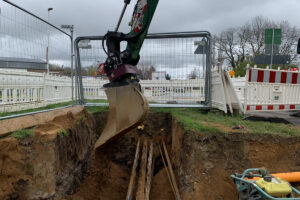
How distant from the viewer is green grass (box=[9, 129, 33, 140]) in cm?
297

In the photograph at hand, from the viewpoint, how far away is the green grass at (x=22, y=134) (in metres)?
2.97

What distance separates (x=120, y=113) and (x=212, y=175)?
178 cm

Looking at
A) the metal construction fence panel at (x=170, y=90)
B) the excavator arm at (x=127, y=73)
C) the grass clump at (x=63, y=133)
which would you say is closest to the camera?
the excavator arm at (x=127, y=73)

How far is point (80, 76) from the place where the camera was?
6.10 meters

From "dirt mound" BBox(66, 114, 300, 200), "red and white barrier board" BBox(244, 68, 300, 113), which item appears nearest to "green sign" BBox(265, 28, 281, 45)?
"red and white barrier board" BBox(244, 68, 300, 113)

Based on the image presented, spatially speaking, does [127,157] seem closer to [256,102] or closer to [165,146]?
[165,146]

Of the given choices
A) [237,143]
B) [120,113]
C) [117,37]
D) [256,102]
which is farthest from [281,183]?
[117,37]

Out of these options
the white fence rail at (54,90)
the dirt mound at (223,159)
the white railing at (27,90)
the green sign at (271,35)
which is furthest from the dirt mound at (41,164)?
the green sign at (271,35)

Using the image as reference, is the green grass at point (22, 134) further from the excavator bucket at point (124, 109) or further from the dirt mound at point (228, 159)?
the dirt mound at point (228, 159)

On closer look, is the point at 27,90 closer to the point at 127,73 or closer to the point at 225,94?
the point at 127,73

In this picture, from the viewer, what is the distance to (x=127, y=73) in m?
3.41

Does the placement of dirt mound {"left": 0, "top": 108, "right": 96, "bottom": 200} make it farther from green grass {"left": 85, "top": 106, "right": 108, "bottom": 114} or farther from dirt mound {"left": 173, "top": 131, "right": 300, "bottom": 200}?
dirt mound {"left": 173, "top": 131, "right": 300, "bottom": 200}

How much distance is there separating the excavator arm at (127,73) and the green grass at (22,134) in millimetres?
1289

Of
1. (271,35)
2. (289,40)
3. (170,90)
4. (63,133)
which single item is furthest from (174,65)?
(289,40)
